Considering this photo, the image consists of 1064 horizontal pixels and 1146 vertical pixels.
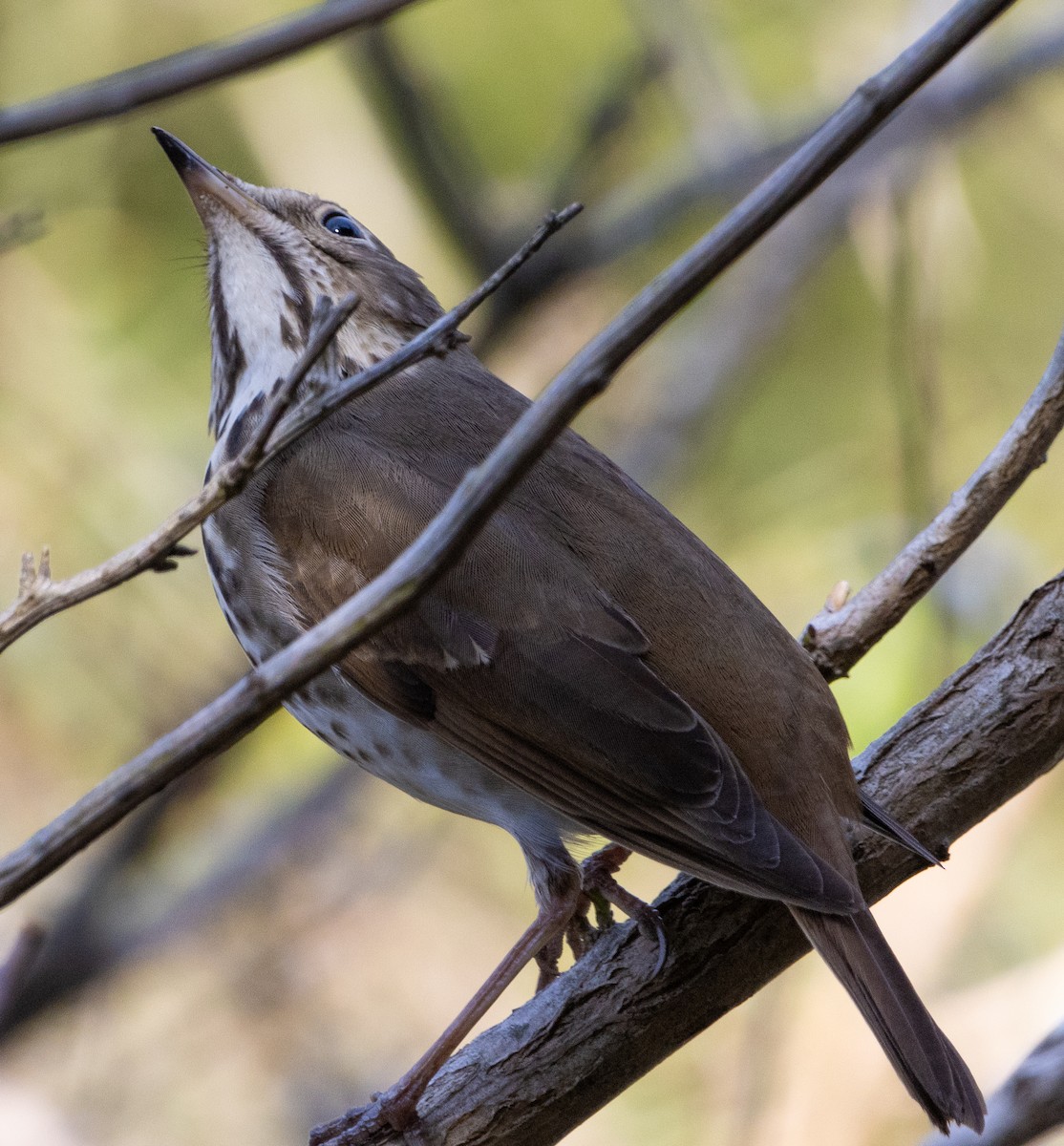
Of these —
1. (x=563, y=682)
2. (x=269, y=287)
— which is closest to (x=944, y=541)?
(x=563, y=682)

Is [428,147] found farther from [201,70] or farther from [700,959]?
[201,70]

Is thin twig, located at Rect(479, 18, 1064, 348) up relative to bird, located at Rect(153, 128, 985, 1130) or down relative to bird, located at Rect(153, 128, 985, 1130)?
up

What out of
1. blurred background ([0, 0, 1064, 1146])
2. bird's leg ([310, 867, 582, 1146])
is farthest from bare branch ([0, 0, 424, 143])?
blurred background ([0, 0, 1064, 1146])

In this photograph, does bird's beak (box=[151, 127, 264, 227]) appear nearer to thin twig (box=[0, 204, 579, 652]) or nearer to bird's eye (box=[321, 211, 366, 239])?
bird's eye (box=[321, 211, 366, 239])

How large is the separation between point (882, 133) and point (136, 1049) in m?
5.25

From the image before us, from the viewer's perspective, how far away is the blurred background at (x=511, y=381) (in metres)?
5.34

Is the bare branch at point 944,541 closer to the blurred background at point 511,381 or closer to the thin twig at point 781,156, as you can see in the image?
the blurred background at point 511,381

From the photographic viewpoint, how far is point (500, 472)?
167 cm

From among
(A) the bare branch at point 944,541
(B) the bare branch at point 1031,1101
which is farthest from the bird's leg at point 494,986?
(B) the bare branch at point 1031,1101

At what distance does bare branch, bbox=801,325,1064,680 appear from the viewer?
9.58 ft

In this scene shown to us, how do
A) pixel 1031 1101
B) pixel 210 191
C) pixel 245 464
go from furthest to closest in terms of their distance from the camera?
pixel 210 191 → pixel 1031 1101 → pixel 245 464

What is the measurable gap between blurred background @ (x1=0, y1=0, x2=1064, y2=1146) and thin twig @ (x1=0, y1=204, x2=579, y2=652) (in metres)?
2.76

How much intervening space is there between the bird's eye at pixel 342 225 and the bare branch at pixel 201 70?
2177 millimetres

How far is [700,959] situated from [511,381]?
4.40 m
